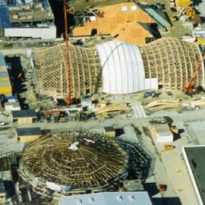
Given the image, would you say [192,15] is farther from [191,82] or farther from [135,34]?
[191,82]

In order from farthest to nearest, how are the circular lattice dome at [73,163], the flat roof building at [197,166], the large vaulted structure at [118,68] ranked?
the large vaulted structure at [118,68]
the flat roof building at [197,166]
the circular lattice dome at [73,163]

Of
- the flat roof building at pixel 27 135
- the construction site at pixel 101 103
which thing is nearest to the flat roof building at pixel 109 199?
the construction site at pixel 101 103

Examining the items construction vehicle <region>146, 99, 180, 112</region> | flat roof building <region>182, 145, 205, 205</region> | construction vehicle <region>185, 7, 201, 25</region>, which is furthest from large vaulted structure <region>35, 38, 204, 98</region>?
construction vehicle <region>185, 7, 201, 25</region>

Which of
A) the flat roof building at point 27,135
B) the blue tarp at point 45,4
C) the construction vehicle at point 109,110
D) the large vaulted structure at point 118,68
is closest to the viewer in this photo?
the flat roof building at point 27,135

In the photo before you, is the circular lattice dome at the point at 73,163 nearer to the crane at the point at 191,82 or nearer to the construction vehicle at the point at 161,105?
the construction vehicle at the point at 161,105

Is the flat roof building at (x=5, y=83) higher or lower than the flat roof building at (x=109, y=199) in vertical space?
higher

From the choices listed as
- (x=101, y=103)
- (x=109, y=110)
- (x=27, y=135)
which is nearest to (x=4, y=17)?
(x=101, y=103)
